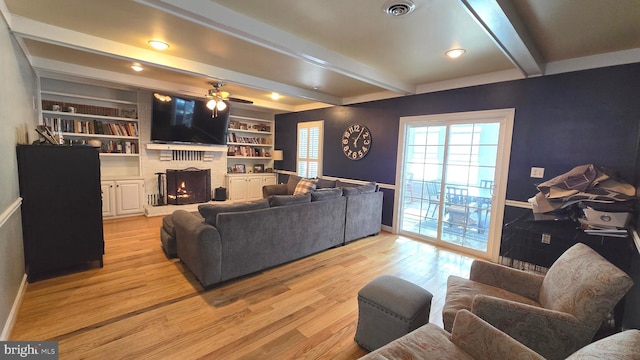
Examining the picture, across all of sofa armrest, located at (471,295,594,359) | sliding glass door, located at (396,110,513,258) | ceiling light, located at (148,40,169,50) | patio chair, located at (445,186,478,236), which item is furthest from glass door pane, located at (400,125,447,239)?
ceiling light, located at (148,40,169,50)

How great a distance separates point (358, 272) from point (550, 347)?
6.27ft

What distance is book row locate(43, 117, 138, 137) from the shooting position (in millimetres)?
4489

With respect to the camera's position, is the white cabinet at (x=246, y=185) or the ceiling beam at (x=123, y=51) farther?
the white cabinet at (x=246, y=185)

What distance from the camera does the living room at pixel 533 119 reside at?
2.21 metres

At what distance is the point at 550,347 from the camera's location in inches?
56.8

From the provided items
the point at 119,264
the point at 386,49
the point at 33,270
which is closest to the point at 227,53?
the point at 386,49

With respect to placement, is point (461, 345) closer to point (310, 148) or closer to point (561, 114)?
point (561, 114)

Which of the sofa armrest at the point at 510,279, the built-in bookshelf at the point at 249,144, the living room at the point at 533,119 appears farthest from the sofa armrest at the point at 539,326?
the built-in bookshelf at the point at 249,144

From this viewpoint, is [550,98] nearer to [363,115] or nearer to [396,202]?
[396,202]

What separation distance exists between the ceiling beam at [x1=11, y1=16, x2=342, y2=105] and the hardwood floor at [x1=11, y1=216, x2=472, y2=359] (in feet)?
7.99

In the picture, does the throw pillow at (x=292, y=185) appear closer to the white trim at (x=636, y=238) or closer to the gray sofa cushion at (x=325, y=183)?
the gray sofa cushion at (x=325, y=183)

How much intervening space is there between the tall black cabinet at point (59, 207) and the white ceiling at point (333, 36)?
1.19 metres

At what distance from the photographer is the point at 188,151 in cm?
605

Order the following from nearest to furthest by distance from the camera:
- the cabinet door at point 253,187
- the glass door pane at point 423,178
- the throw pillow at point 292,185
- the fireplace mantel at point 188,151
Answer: the glass door pane at point 423,178 < the fireplace mantel at point 188,151 < the throw pillow at point 292,185 < the cabinet door at point 253,187
